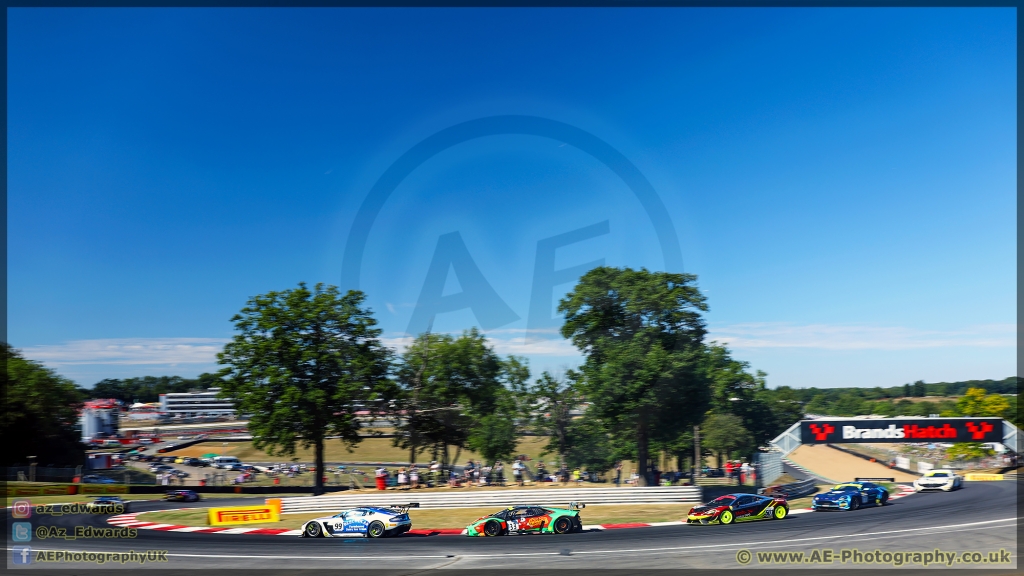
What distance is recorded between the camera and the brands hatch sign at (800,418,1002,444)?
44.6 metres

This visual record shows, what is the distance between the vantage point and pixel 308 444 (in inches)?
1612

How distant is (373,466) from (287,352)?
2147 inches

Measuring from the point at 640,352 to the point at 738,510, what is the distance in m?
14.4

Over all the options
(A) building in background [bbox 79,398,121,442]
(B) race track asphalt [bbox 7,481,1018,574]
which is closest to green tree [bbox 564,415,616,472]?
(B) race track asphalt [bbox 7,481,1018,574]

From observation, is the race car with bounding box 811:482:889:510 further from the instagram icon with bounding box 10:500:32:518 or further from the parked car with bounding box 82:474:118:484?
the parked car with bounding box 82:474:118:484

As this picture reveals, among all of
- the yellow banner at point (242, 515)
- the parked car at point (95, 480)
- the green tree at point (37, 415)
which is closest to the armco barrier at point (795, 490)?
the yellow banner at point (242, 515)

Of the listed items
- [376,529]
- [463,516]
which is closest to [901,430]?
[463,516]

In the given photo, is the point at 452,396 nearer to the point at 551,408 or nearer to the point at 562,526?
the point at 551,408

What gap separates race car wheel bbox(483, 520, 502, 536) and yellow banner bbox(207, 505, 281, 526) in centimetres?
1282

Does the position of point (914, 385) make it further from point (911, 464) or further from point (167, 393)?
point (167, 393)

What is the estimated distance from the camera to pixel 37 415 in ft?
187

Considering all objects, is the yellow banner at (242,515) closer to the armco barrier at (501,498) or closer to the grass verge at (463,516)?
the grass verge at (463,516)

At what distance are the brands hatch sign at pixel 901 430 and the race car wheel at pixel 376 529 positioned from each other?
3131cm

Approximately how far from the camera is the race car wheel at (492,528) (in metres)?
24.3
